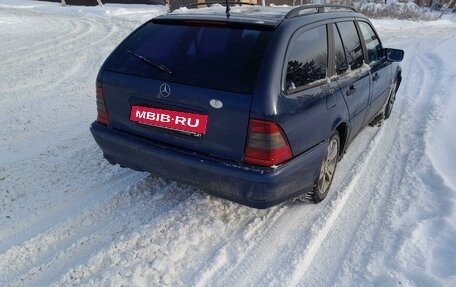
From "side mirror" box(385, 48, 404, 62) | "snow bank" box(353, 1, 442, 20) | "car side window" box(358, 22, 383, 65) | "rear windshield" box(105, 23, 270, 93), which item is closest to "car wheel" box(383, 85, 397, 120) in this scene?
"side mirror" box(385, 48, 404, 62)

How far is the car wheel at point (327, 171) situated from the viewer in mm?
Result: 3371

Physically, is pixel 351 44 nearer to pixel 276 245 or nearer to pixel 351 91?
pixel 351 91

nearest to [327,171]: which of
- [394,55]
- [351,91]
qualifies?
[351,91]

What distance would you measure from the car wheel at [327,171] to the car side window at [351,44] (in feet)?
2.44

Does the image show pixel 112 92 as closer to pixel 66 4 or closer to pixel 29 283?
pixel 29 283

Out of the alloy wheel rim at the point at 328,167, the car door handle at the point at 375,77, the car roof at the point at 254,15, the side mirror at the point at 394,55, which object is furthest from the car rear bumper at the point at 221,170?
the side mirror at the point at 394,55

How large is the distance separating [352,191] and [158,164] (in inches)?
75.7

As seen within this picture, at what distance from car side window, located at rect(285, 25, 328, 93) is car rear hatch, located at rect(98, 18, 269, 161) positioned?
0.82 feet

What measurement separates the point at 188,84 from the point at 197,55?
262 millimetres

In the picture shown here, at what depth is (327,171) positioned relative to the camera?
3.56 meters

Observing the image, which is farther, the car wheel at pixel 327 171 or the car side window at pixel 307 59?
the car wheel at pixel 327 171

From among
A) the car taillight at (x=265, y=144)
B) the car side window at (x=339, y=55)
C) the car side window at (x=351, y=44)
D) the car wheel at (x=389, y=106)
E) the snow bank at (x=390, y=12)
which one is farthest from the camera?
the snow bank at (x=390, y=12)

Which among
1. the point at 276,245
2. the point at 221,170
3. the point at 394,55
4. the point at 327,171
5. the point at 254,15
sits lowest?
the point at 276,245

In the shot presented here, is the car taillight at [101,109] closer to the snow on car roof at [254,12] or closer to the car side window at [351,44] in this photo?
the snow on car roof at [254,12]
